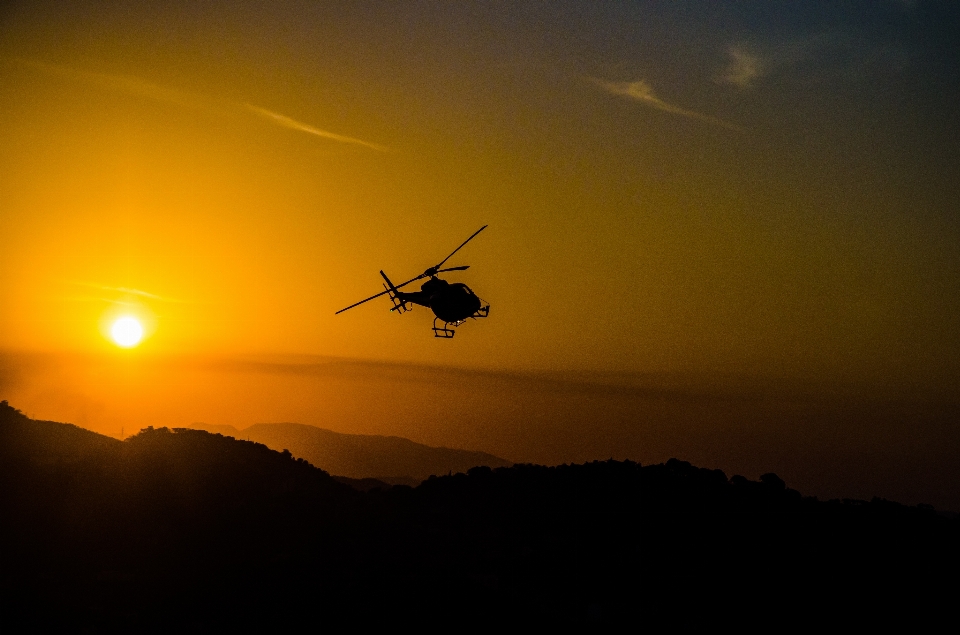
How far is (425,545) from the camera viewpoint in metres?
42.9

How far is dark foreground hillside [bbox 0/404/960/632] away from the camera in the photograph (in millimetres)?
38062

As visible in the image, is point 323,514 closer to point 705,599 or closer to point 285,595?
point 285,595

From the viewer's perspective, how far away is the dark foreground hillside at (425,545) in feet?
125

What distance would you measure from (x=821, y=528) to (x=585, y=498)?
37.7 ft

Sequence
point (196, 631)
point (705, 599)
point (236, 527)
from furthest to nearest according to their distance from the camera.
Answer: point (236, 527), point (705, 599), point (196, 631)

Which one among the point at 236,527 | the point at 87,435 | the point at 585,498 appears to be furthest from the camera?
the point at 87,435

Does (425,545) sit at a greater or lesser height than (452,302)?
lesser

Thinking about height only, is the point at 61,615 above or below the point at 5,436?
below

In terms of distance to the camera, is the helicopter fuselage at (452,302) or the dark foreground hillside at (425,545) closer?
the dark foreground hillside at (425,545)

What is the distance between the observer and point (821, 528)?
45.5 m

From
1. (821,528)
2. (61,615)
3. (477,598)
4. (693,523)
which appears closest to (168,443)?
(61,615)

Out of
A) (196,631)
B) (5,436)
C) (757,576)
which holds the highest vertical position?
(5,436)

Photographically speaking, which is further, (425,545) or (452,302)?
(452,302)

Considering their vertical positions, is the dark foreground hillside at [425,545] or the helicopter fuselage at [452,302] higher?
the helicopter fuselage at [452,302]
